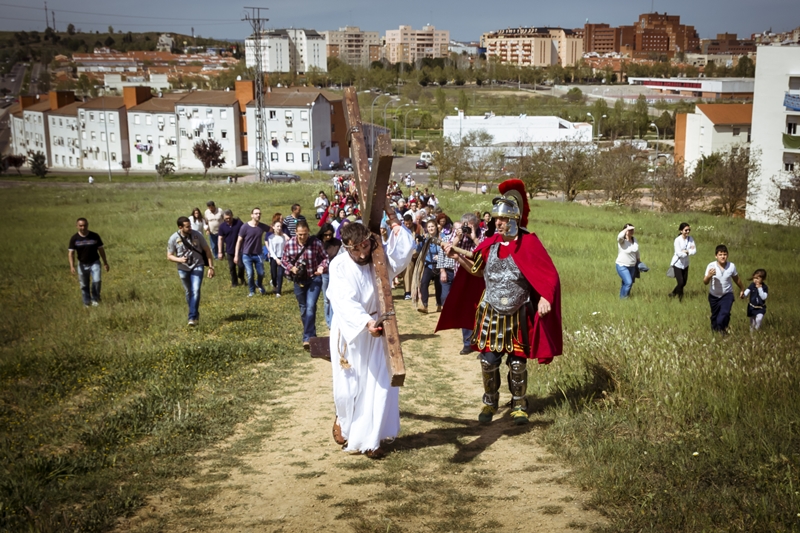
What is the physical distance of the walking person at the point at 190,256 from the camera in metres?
12.1

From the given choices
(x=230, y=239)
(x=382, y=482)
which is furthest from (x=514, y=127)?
(x=382, y=482)

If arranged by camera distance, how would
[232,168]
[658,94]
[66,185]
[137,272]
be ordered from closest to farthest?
[137,272] → [66,185] → [232,168] → [658,94]

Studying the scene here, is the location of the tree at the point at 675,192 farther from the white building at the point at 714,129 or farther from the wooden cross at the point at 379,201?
the wooden cross at the point at 379,201

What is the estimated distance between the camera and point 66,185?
120 ft

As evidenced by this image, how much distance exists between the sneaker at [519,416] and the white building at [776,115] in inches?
1917

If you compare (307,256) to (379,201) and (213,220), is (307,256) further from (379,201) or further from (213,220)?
(213,220)

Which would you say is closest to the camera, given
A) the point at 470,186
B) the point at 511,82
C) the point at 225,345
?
the point at 225,345

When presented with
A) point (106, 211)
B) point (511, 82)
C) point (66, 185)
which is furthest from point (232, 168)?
point (511, 82)

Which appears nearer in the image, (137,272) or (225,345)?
(225,345)

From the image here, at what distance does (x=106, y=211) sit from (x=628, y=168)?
30.9 metres

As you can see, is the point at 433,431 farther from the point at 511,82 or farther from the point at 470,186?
the point at 511,82

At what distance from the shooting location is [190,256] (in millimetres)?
12141

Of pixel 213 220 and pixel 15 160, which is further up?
pixel 15 160

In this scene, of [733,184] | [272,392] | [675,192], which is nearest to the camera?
[272,392]
